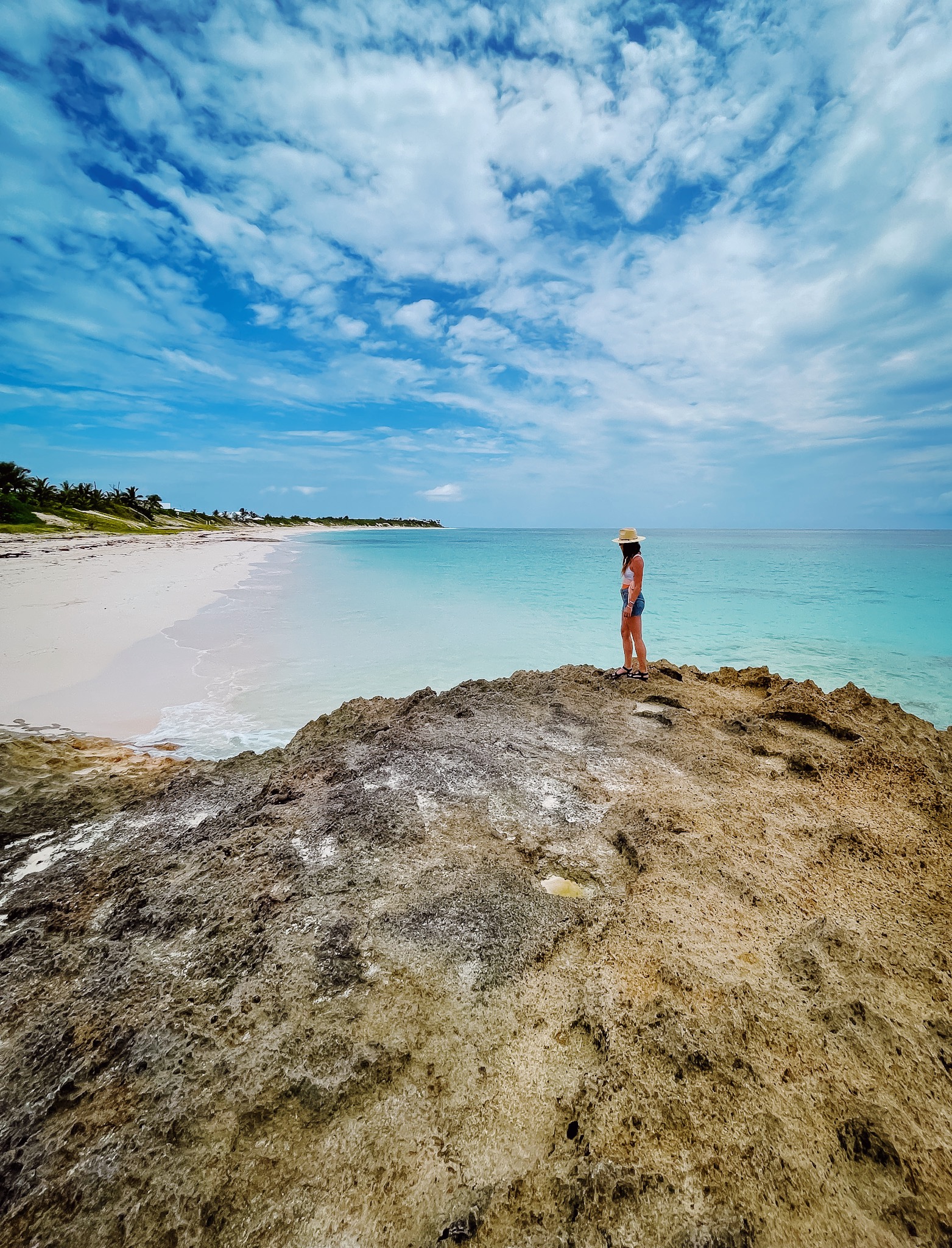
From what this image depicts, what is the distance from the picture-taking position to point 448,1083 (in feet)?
6.02

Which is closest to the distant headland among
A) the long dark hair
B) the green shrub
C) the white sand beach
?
the green shrub

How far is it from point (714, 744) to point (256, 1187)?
4.41m

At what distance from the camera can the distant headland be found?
40.1 metres

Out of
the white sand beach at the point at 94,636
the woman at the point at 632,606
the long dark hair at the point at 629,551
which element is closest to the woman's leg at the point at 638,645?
the woman at the point at 632,606

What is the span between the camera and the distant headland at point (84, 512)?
40125 mm

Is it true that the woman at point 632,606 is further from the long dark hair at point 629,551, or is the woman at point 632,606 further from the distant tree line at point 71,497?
the distant tree line at point 71,497

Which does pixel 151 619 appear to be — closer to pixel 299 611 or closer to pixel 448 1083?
pixel 299 611

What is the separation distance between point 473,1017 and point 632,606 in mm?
5765

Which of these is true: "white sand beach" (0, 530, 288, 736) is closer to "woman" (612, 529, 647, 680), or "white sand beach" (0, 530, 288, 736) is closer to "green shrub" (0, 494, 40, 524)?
"woman" (612, 529, 647, 680)

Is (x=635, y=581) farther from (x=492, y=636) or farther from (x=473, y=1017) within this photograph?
(x=473, y=1017)

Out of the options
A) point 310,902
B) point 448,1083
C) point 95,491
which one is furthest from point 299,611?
point 95,491

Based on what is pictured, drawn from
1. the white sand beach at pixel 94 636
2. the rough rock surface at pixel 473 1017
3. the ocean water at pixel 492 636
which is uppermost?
the rough rock surface at pixel 473 1017

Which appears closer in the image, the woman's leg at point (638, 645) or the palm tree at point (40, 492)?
the woman's leg at point (638, 645)

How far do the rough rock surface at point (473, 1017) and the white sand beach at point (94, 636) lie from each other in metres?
3.09
